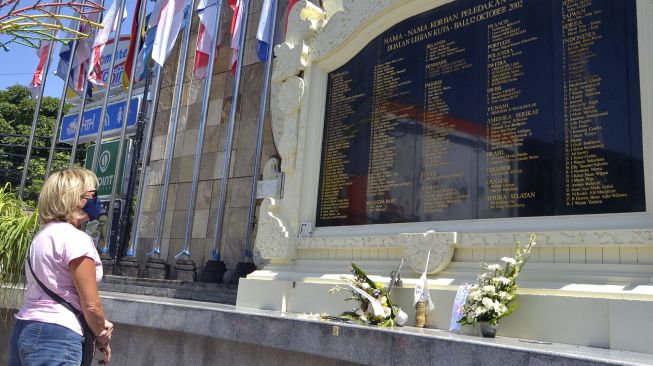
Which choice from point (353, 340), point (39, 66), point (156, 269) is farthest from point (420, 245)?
point (39, 66)

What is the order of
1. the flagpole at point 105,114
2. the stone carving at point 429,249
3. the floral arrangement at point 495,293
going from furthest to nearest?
the flagpole at point 105,114 < the stone carving at point 429,249 < the floral arrangement at point 495,293

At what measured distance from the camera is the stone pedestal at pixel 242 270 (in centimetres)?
905

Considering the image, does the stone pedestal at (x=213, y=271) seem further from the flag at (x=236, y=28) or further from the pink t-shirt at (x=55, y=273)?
the pink t-shirt at (x=55, y=273)

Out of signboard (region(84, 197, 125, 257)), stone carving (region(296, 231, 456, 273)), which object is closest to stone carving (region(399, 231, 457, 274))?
stone carving (region(296, 231, 456, 273))

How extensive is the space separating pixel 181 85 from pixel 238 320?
723cm

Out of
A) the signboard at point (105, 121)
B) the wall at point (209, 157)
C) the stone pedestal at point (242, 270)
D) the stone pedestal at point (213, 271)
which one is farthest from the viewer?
the signboard at point (105, 121)

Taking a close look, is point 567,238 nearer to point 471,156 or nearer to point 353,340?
point 471,156

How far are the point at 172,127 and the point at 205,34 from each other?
2073 mm

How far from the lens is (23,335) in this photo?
8.65 feet

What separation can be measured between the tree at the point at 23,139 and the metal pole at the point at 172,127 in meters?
14.0

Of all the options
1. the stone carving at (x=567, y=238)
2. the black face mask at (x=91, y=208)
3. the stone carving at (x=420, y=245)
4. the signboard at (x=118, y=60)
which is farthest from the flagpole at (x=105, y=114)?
the black face mask at (x=91, y=208)

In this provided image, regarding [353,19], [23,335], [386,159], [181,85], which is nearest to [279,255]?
[386,159]

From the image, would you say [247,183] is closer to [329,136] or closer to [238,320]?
[329,136]

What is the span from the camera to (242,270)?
9062mm
